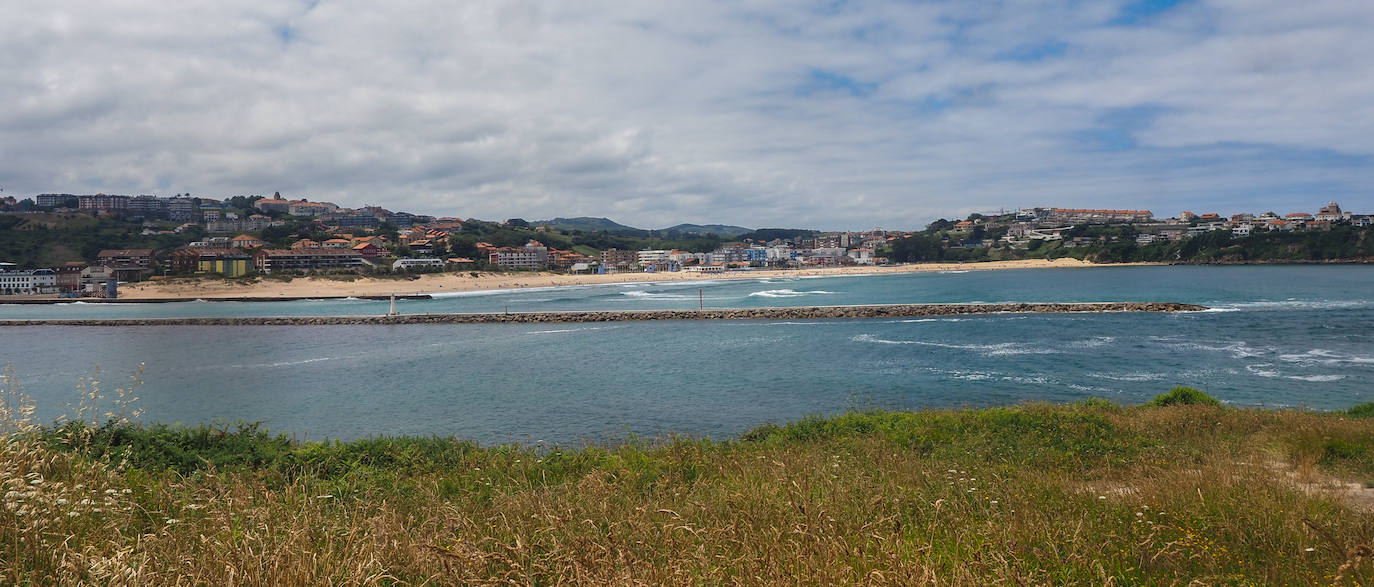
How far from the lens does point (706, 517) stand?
3.86 meters

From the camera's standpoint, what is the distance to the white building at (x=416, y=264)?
88.8m

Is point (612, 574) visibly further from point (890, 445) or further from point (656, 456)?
point (890, 445)

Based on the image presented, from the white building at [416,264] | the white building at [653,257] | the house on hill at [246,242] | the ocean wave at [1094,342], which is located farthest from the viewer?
the white building at [653,257]

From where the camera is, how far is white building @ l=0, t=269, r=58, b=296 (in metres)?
68.6

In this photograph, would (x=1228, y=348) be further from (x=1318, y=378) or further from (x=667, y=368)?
(x=667, y=368)

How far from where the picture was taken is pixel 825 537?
3.08m

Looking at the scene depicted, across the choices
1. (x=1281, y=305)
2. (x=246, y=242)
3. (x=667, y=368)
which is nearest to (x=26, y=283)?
(x=246, y=242)

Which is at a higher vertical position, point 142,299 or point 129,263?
point 129,263

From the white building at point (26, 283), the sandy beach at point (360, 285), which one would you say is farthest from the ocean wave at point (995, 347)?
the white building at point (26, 283)

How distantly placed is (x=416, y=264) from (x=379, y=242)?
17757 mm

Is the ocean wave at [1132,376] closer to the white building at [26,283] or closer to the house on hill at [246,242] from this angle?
the white building at [26,283]

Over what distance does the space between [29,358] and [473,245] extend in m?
81.7

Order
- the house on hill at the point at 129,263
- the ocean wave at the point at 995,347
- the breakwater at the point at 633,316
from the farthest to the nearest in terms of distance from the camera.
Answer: the house on hill at the point at 129,263 < the breakwater at the point at 633,316 < the ocean wave at the point at 995,347

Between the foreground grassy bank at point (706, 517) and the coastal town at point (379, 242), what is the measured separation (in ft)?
257
